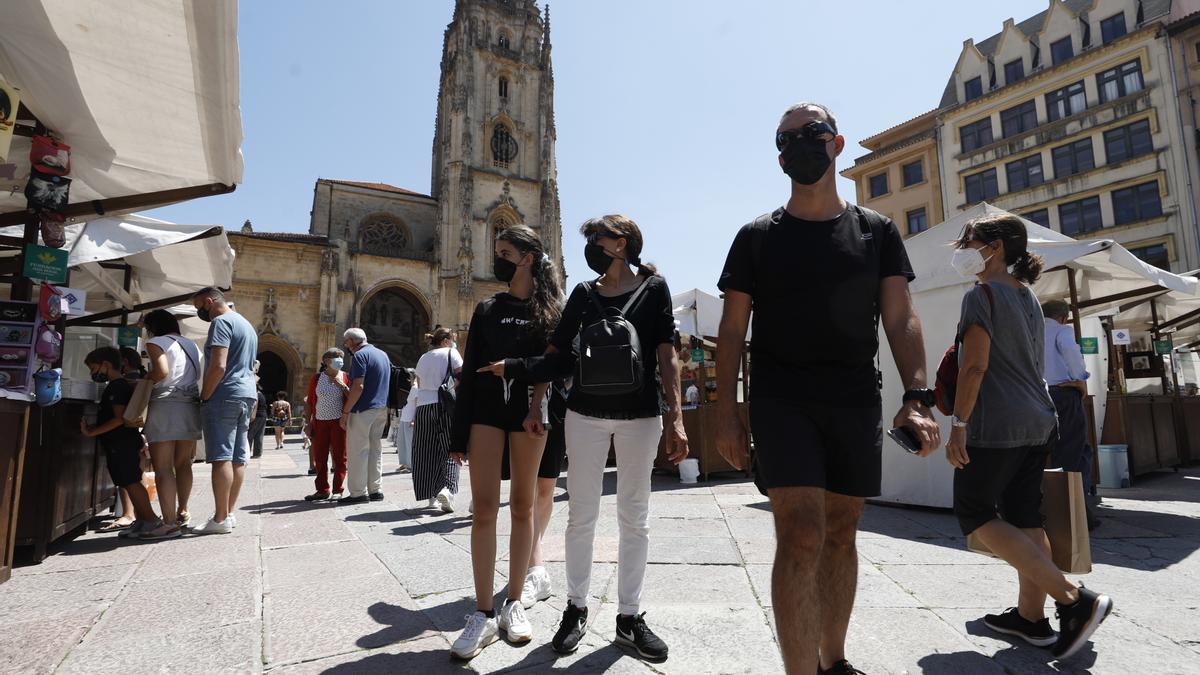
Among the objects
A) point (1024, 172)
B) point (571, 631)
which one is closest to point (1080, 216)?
point (1024, 172)

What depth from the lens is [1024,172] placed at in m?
28.2

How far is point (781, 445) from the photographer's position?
6.51 ft

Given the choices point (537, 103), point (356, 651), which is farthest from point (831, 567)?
point (537, 103)

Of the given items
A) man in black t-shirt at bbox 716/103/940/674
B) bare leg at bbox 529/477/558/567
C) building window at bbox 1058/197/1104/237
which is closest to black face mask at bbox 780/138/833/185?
man in black t-shirt at bbox 716/103/940/674

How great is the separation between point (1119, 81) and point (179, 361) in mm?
33873

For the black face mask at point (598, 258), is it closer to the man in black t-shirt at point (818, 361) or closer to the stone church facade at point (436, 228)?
the man in black t-shirt at point (818, 361)

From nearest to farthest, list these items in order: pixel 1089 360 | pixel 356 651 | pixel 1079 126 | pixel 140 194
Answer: pixel 356 651, pixel 140 194, pixel 1089 360, pixel 1079 126

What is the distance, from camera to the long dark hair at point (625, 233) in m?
2.82

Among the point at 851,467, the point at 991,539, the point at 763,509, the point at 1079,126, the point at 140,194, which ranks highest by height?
the point at 1079,126

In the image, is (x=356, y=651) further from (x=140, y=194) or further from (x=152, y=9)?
(x=140, y=194)

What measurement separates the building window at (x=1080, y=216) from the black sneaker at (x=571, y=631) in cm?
3114

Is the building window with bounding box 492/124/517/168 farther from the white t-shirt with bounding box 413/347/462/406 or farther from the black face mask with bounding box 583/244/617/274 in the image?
the black face mask with bounding box 583/244/617/274

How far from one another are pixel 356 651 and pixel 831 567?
1.86 metres

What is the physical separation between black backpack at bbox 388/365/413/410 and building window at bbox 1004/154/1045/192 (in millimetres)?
30794
